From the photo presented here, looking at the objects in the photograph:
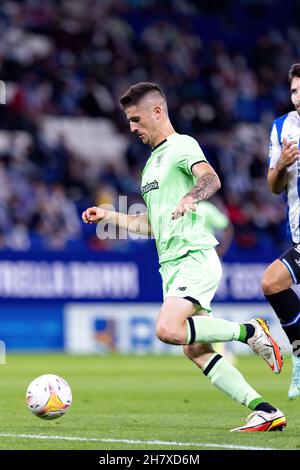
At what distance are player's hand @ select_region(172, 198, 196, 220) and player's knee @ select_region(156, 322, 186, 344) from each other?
0.73m

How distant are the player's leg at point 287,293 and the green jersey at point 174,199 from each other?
24.0 inches

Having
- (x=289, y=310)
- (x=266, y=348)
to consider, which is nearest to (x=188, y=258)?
(x=266, y=348)

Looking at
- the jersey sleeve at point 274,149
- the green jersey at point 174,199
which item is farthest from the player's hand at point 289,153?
the green jersey at point 174,199

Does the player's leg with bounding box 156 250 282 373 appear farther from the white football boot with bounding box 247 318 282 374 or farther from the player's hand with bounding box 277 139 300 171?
the player's hand with bounding box 277 139 300 171

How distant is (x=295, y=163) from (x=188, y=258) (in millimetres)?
1347

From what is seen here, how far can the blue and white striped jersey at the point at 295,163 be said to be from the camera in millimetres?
8117

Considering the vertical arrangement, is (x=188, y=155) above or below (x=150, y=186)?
above

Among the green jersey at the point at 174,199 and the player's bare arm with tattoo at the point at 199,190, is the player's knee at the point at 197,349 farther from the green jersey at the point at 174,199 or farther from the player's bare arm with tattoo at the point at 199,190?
the player's bare arm with tattoo at the point at 199,190

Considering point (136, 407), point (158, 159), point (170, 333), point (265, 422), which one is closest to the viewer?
point (170, 333)

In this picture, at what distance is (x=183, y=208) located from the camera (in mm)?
6645

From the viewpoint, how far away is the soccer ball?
24.0ft

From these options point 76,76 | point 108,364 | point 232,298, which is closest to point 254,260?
point 232,298

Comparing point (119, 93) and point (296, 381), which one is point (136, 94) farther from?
point (119, 93)

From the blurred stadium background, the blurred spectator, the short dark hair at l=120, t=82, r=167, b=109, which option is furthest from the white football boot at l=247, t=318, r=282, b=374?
the blurred spectator
